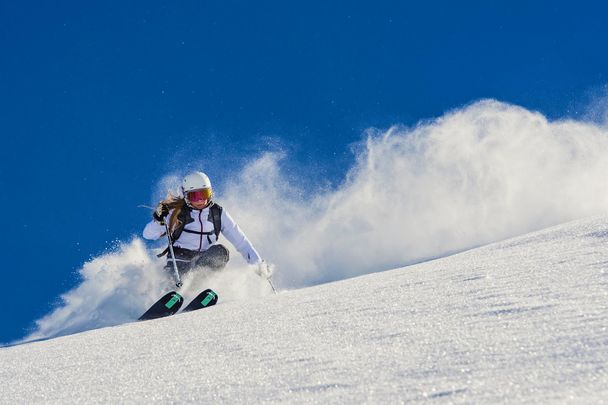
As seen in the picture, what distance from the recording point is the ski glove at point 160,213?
7.89 meters

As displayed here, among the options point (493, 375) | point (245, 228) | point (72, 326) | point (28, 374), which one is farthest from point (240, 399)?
point (245, 228)

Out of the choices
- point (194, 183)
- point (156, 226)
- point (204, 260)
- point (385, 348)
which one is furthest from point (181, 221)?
point (385, 348)

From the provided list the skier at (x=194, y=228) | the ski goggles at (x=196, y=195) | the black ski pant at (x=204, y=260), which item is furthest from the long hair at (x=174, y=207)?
the black ski pant at (x=204, y=260)

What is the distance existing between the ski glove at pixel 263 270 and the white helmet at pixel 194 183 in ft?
3.43

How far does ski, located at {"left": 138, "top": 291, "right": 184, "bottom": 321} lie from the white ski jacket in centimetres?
196

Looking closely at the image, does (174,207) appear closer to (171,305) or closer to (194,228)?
(194,228)

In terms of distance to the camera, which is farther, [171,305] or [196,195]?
[196,195]

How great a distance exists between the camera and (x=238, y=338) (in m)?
3.37

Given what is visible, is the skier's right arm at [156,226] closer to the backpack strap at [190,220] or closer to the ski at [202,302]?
the backpack strap at [190,220]

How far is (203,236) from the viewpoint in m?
8.28

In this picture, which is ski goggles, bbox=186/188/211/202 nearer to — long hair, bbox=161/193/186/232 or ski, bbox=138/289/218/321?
long hair, bbox=161/193/186/232

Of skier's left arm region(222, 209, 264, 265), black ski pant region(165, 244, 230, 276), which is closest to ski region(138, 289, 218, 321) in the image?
black ski pant region(165, 244, 230, 276)

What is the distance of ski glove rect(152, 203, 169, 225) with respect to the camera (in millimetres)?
7887

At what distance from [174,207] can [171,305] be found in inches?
87.0
